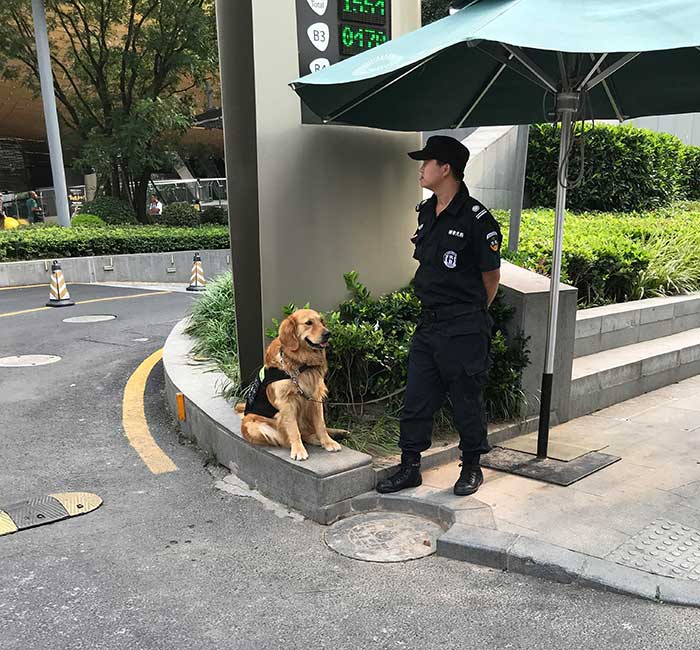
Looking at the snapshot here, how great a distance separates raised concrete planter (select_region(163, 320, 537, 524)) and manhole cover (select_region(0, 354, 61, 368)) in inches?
117

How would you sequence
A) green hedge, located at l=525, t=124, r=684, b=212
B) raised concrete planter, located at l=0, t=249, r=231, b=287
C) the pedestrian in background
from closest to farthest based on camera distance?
1. green hedge, located at l=525, t=124, r=684, b=212
2. raised concrete planter, located at l=0, t=249, r=231, b=287
3. the pedestrian in background

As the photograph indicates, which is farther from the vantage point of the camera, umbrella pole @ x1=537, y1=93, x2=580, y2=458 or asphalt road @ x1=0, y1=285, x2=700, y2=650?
umbrella pole @ x1=537, y1=93, x2=580, y2=458

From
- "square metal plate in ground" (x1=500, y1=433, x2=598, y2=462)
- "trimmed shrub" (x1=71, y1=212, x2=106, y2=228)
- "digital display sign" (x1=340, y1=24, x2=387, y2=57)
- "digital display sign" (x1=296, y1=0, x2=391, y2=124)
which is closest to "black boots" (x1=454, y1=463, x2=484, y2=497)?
"square metal plate in ground" (x1=500, y1=433, x2=598, y2=462)

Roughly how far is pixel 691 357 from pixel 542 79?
154 inches

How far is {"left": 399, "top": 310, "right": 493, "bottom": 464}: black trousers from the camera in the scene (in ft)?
12.4

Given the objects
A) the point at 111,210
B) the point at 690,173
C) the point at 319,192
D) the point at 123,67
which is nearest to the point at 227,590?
the point at 319,192

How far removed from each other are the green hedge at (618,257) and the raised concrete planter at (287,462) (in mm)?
2225

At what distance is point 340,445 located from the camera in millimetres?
4141

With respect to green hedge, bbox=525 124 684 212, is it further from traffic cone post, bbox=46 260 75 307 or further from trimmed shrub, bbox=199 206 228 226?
trimmed shrub, bbox=199 206 228 226

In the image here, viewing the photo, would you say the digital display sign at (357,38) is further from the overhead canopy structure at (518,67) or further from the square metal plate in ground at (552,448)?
the square metal plate in ground at (552,448)

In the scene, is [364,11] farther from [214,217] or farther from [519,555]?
[214,217]

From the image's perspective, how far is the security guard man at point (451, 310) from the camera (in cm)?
373

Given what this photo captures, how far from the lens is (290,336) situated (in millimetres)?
3883

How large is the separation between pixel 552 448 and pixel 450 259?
5.83ft
